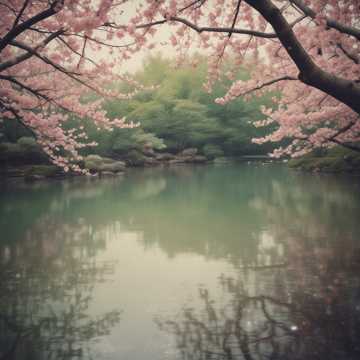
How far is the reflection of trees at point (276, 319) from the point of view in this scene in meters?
4.34

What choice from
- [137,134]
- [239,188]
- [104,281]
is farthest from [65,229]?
[137,134]

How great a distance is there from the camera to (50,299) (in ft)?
19.3

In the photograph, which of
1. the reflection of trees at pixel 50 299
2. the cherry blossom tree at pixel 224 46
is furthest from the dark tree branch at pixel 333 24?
the reflection of trees at pixel 50 299

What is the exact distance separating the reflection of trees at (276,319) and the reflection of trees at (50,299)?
0.91m

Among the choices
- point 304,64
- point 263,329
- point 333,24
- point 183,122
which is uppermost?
point 183,122

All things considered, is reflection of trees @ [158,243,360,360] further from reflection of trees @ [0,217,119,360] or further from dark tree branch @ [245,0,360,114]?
dark tree branch @ [245,0,360,114]

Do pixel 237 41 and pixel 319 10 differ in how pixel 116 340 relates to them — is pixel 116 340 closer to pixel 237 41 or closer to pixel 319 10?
pixel 319 10

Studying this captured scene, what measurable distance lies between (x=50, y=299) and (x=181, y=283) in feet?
5.88

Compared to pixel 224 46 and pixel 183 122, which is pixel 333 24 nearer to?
pixel 224 46

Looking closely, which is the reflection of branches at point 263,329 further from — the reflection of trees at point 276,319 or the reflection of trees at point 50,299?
the reflection of trees at point 50,299

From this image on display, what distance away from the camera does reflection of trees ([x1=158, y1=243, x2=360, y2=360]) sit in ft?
14.2

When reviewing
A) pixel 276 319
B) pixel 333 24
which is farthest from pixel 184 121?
pixel 276 319

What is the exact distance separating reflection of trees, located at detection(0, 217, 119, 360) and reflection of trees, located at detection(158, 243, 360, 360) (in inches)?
35.9

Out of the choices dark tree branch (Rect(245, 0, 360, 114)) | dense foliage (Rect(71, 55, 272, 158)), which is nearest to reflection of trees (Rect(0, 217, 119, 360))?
dark tree branch (Rect(245, 0, 360, 114))
